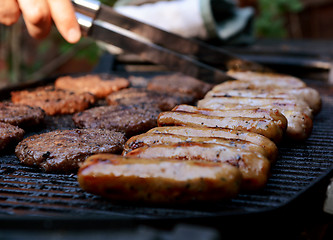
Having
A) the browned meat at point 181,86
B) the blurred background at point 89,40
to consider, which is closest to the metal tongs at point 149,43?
the browned meat at point 181,86

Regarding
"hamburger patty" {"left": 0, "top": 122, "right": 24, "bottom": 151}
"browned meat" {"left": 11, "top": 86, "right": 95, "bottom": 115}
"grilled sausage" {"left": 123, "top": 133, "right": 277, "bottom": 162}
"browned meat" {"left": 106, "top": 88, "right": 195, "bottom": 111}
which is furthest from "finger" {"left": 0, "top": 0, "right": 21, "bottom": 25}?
"browned meat" {"left": 106, "top": 88, "right": 195, "bottom": 111}

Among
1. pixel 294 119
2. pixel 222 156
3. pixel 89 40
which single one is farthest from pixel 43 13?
pixel 89 40

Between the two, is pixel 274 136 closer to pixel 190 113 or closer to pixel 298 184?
pixel 298 184

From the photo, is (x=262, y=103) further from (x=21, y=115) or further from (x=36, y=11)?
(x=21, y=115)

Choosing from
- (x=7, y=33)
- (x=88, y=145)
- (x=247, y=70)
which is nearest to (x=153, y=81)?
(x=247, y=70)

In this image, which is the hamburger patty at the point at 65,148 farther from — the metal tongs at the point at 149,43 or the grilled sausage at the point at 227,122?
the metal tongs at the point at 149,43
